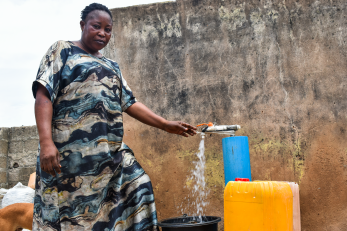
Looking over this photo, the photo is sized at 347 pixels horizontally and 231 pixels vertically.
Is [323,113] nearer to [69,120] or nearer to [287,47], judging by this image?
[287,47]

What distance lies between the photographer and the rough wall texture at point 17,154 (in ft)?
14.5

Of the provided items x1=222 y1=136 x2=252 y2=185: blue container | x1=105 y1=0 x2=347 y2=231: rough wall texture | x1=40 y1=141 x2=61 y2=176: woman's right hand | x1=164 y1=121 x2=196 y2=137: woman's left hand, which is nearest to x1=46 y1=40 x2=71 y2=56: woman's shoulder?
x1=40 y1=141 x2=61 y2=176: woman's right hand

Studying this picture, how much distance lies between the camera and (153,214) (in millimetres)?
2051

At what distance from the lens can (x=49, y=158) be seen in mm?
1751

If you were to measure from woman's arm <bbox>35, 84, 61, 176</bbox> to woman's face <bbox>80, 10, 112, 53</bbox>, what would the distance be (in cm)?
47

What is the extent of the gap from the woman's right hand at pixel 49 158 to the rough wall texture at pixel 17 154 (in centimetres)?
295

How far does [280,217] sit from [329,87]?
1322 mm

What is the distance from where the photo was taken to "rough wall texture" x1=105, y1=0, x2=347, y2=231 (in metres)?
2.62

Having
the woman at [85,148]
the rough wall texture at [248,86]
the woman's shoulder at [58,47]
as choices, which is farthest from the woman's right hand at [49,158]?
the rough wall texture at [248,86]

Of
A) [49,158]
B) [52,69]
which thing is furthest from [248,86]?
[49,158]

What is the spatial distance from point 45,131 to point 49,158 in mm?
163

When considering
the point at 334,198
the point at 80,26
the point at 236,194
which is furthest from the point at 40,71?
the point at 334,198

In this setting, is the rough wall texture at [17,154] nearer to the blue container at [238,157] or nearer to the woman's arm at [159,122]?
the woman's arm at [159,122]

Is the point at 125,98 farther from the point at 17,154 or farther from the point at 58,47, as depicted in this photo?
the point at 17,154
